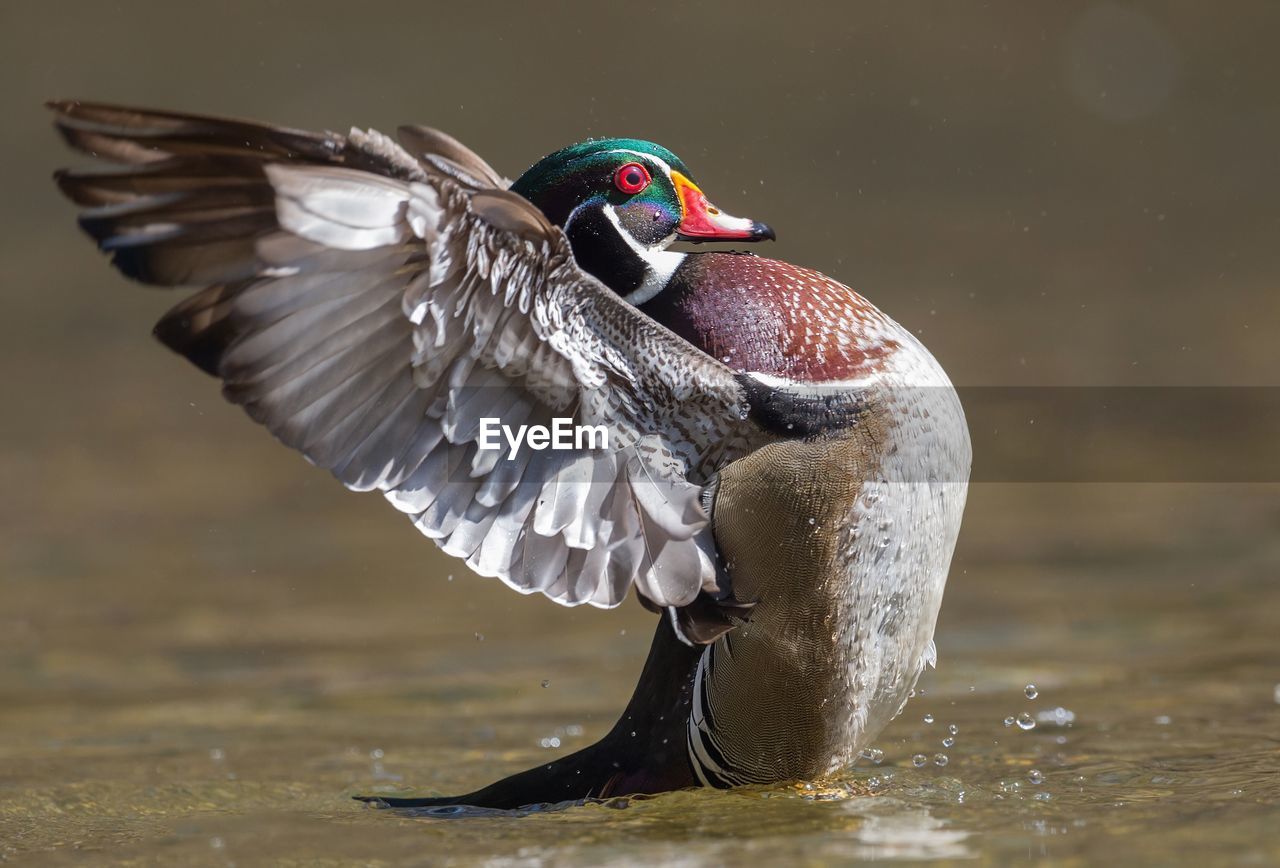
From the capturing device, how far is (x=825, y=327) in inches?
123

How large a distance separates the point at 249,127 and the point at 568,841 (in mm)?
1352

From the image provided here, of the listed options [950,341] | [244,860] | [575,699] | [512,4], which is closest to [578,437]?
[244,860]

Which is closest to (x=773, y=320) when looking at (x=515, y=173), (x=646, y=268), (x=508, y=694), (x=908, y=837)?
(x=646, y=268)

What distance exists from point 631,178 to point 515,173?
685 centimetres

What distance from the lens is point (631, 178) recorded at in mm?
3217

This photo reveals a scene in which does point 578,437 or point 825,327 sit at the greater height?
point 825,327

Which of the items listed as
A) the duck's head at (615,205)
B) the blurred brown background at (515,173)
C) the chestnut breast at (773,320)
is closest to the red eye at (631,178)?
the duck's head at (615,205)

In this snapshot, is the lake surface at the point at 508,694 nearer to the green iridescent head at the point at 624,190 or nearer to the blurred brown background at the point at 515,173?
the blurred brown background at the point at 515,173

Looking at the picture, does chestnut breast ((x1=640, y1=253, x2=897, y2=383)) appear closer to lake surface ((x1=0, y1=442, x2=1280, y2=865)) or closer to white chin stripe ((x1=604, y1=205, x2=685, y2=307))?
white chin stripe ((x1=604, y1=205, x2=685, y2=307))

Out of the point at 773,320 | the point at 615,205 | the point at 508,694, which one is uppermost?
the point at 615,205

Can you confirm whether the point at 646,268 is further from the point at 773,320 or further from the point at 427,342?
the point at 427,342

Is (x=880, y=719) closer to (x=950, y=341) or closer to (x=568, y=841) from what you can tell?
(x=568, y=841)

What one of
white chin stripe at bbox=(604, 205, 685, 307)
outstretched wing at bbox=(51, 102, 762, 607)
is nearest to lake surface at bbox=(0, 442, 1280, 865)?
outstretched wing at bbox=(51, 102, 762, 607)

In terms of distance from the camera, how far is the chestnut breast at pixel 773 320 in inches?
121
